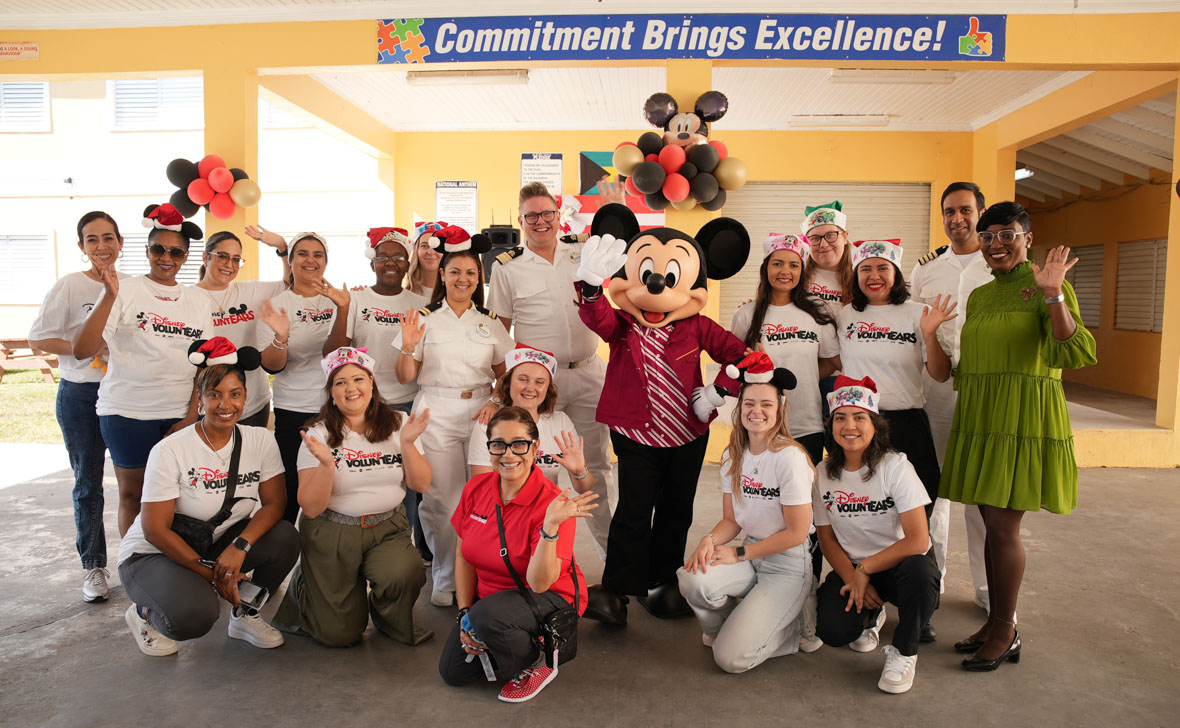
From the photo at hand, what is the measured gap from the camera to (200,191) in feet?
21.5

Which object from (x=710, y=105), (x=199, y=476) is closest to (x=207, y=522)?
(x=199, y=476)

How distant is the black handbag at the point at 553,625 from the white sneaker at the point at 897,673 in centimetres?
113

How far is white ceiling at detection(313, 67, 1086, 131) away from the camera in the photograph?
28.0 feet

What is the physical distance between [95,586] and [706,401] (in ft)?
9.70

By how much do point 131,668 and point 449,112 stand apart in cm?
838

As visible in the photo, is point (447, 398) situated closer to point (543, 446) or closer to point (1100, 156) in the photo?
point (543, 446)

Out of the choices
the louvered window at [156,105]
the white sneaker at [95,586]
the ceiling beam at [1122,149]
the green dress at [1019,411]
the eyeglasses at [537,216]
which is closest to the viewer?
the green dress at [1019,411]

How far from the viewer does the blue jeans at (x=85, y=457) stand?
3.77 m

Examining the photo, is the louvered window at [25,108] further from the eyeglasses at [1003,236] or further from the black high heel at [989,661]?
the black high heel at [989,661]

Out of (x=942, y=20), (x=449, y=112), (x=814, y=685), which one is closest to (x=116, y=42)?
(x=449, y=112)

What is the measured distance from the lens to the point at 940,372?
11.0 ft

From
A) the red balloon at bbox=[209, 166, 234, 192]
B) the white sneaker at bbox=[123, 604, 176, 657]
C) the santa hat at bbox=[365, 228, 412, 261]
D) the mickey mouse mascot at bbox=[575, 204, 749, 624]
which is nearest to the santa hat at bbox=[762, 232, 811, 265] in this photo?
the mickey mouse mascot at bbox=[575, 204, 749, 624]

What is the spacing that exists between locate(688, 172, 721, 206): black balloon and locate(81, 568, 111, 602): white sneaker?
458 centimetres

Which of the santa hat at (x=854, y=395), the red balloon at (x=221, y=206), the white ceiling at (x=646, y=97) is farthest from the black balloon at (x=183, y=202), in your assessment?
the santa hat at (x=854, y=395)
